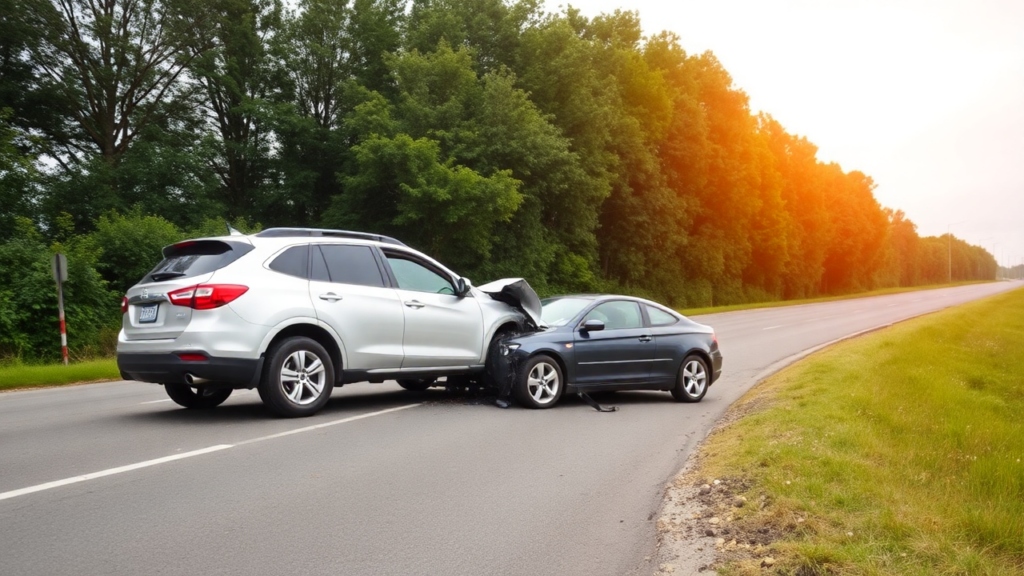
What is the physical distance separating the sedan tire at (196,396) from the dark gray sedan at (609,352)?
3568mm

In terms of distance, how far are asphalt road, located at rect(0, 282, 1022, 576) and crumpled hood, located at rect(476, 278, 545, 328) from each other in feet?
4.51

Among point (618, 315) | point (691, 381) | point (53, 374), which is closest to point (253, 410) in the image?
point (618, 315)

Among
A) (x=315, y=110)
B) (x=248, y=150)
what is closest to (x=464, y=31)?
(x=315, y=110)

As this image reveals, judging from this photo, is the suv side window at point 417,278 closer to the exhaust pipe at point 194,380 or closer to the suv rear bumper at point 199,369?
the suv rear bumper at point 199,369

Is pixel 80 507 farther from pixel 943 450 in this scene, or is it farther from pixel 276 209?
pixel 276 209

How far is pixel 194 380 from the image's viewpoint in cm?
842

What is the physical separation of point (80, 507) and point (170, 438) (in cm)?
245

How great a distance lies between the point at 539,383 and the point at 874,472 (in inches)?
190

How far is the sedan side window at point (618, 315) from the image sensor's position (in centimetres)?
1078

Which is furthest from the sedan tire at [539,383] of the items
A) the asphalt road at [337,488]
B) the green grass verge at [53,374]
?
the green grass verge at [53,374]

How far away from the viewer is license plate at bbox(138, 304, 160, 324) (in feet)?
27.3

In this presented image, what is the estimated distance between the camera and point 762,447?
691cm

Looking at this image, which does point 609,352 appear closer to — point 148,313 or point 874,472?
point 874,472

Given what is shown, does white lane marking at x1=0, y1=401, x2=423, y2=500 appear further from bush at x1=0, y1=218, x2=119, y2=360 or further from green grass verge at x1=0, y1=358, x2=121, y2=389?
bush at x1=0, y1=218, x2=119, y2=360
